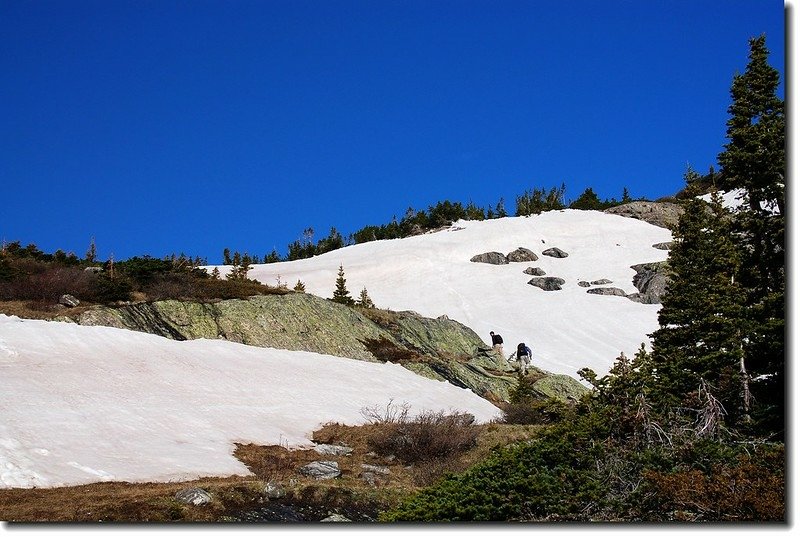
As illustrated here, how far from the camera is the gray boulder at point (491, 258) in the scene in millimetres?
85938

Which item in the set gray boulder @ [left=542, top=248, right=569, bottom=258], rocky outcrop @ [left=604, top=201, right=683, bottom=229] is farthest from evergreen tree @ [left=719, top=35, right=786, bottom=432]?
rocky outcrop @ [left=604, top=201, right=683, bottom=229]

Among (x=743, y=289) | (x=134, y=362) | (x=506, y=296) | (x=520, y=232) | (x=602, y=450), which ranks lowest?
(x=602, y=450)

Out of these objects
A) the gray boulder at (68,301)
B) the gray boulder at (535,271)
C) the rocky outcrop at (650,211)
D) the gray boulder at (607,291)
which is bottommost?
the gray boulder at (68,301)

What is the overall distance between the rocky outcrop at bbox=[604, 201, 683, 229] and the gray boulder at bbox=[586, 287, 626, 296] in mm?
39743

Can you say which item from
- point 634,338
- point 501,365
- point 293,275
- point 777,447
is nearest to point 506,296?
point 634,338

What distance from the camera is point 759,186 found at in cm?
1830

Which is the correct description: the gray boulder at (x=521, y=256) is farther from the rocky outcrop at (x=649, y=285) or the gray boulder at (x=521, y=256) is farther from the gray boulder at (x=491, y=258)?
the rocky outcrop at (x=649, y=285)

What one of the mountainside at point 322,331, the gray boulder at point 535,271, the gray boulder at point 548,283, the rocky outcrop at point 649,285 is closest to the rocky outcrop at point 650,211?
the gray boulder at point 535,271

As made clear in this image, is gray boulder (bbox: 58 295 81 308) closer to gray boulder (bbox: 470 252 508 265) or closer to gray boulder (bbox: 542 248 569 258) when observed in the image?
gray boulder (bbox: 470 252 508 265)

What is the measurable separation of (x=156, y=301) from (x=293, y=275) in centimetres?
4881

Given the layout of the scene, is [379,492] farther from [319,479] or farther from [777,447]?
[777,447]

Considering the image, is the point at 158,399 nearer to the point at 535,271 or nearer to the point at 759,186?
the point at 759,186

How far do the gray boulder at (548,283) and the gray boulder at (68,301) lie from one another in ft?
174

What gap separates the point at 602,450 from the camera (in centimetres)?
1062
